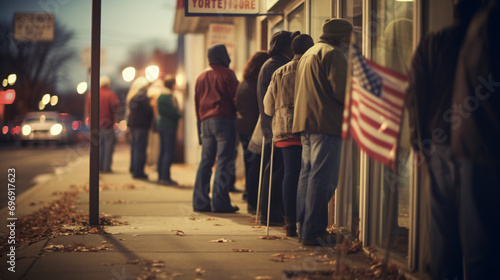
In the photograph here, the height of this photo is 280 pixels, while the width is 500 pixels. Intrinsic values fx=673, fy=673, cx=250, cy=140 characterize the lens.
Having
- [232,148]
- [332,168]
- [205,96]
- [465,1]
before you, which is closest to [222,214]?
[232,148]

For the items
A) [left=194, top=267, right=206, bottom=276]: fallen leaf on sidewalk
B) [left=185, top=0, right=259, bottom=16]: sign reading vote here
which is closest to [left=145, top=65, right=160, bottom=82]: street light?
[left=185, top=0, right=259, bottom=16]: sign reading vote here

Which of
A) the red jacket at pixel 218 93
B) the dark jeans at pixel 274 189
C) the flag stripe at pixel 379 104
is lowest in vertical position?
the dark jeans at pixel 274 189

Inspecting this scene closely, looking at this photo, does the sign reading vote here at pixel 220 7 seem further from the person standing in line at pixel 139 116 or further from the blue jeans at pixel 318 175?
the person standing in line at pixel 139 116

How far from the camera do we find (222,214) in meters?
8.70

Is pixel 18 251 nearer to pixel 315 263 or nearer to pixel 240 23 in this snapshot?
pixel 315 263

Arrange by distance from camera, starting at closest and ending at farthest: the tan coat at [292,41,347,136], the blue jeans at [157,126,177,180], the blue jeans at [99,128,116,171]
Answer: the tan coat at [292,41,347,136] → the blue jeans at [157,126,177,180] → the blue jeans at [99,128,116,171]

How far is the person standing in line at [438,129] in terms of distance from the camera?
424 cm

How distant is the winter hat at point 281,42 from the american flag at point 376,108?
2894mm

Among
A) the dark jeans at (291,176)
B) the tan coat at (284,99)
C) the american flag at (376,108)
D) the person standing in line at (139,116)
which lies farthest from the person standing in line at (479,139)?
the person standing in line at (139,116)

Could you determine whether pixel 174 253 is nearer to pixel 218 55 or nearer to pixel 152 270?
pixel 152 270

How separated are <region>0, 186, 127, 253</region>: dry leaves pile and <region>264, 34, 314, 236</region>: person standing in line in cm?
199

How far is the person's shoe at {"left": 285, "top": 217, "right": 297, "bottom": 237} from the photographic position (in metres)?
6.68

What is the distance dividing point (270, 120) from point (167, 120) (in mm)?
5415

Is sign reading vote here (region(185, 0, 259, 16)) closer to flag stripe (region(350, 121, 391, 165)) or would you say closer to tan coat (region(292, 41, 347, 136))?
tan coat (region(292, 41, 347, 136))
